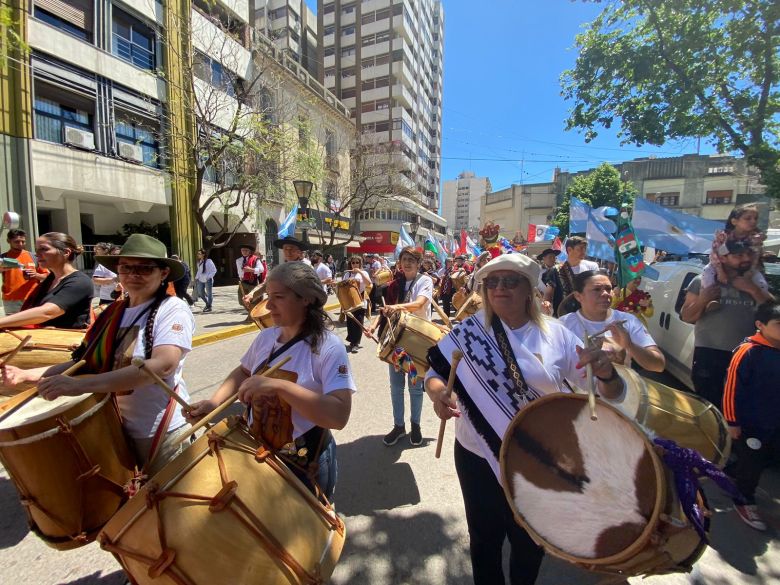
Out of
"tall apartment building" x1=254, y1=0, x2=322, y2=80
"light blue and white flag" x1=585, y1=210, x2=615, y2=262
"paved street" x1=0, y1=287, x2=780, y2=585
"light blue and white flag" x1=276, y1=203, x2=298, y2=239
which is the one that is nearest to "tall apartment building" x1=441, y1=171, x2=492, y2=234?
"tall apartment building" x1=254, y1=0, x2=322, y2=80

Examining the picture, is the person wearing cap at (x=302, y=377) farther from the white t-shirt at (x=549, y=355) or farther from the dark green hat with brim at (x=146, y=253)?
the dark green hat with brim at (x=146, y=253)

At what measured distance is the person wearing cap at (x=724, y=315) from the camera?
10.7 feet

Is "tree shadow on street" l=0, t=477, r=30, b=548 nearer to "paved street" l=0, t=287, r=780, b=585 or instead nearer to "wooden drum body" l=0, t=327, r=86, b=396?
"paved street" l=0, t=287, r=780, b=585

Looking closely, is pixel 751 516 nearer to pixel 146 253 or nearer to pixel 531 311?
pixel 531 311

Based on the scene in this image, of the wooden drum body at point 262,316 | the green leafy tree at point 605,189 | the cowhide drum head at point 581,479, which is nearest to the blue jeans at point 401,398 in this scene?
the wooden drum body at point 262,316

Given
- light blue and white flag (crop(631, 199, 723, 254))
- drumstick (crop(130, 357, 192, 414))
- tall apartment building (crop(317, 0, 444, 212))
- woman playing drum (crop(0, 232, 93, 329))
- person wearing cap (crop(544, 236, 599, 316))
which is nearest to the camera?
drumstick (crop(130, 357, 192, 414))

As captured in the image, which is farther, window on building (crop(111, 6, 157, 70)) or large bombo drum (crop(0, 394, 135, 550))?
window on building (crop(111, 6, 157, 70))

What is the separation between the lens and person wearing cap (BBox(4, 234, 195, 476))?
6.55 ft

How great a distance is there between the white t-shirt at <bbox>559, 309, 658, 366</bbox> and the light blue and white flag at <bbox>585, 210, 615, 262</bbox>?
470cm

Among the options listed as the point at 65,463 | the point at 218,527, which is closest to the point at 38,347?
the point at 65,463

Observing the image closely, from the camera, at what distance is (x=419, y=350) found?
10.7ft

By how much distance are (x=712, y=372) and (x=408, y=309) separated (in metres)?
2.74

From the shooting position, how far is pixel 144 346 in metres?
2.01

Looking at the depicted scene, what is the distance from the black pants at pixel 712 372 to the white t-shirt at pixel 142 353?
4.10 m
